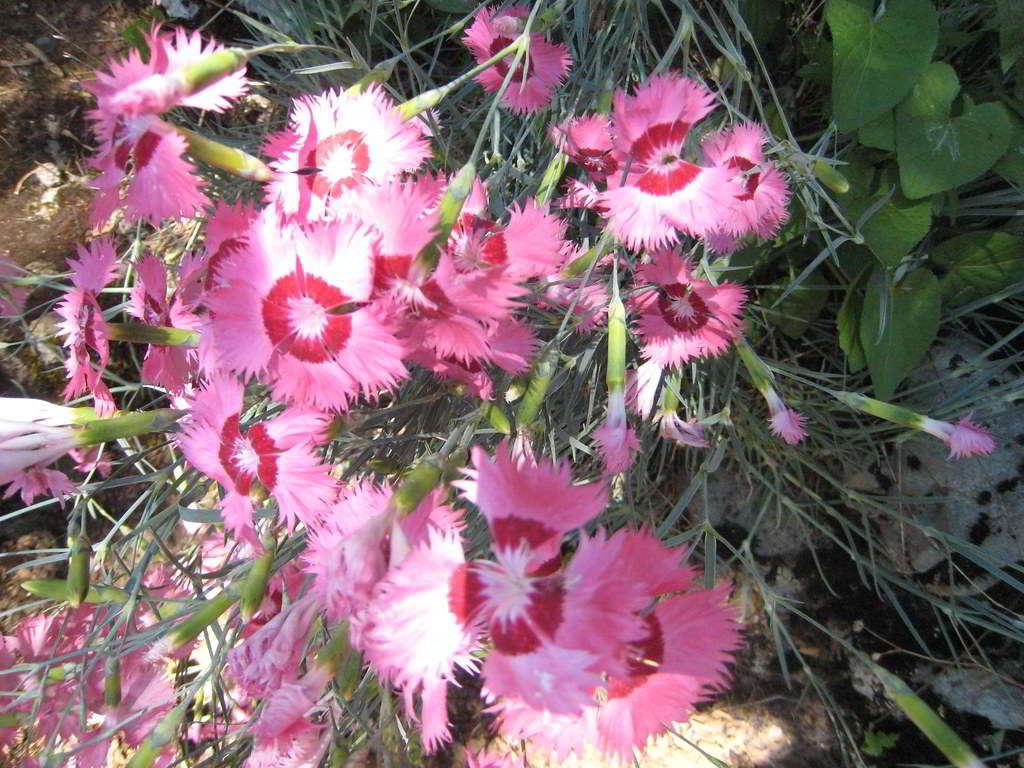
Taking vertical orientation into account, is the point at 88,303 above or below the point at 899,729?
above

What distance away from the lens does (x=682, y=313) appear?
43.1 inches

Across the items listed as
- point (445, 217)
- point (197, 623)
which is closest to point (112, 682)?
point (197, 623)

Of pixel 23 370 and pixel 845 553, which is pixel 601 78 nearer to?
pixel 845 553

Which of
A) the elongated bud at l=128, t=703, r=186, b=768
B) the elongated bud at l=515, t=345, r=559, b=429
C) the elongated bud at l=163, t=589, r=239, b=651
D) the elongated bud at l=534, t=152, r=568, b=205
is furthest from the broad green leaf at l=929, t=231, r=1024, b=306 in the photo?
the elongated bud at l=128, t=703, r=186, b=768

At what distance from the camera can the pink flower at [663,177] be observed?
0.88 meters

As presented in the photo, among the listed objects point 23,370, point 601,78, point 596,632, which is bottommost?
A: point 23,370

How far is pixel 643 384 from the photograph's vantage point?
1132 millimetres

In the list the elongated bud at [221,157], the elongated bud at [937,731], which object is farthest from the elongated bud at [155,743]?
the elongated bud at [937,731]

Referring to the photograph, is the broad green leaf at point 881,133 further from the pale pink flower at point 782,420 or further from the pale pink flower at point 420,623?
the pale pink flower at point 420,623

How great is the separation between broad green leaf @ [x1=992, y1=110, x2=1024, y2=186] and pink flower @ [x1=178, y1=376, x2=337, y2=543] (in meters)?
1.19

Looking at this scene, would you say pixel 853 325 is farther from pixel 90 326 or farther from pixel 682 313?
pixel 90 326

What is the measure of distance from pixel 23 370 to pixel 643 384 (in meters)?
1.59

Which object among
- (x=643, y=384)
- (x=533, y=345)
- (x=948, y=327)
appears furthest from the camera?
Result: (x=948, y=327)

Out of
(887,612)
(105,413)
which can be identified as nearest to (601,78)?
(105,413)
